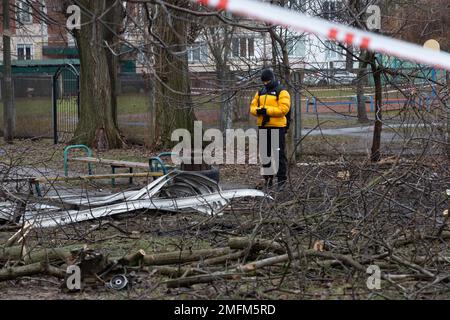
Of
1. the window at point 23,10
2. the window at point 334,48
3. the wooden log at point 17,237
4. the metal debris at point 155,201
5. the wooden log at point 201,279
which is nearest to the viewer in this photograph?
the wooden log at point 201,279

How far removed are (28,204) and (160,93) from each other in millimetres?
8649

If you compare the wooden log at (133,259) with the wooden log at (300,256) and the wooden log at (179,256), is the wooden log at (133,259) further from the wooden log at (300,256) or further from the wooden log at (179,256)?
the wooden log at (300,256)

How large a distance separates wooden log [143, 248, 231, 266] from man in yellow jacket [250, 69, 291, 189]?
495 centimetres

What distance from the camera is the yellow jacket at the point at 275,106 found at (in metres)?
11.9

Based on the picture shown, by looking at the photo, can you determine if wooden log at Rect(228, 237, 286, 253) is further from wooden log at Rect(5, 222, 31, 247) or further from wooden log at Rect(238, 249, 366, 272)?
wooden log at Rect(5, 222, 31, 247)

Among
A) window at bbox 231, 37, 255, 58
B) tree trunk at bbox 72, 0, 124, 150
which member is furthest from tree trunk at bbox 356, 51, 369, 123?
tree trunk at bbox 72, 0, 124, 150

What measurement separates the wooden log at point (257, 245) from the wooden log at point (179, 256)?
14 cm

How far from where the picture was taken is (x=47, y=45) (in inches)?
2130

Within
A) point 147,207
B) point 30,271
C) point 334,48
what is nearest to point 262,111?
point 147,207

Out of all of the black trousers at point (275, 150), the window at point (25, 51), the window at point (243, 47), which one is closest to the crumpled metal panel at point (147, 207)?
the black trousers at point (275, 150)

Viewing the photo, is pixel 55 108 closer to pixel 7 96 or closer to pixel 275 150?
pixel 7 96

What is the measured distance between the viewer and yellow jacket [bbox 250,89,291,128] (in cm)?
1193

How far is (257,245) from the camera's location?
6.68m

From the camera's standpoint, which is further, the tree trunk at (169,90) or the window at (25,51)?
the window at (25,51)
